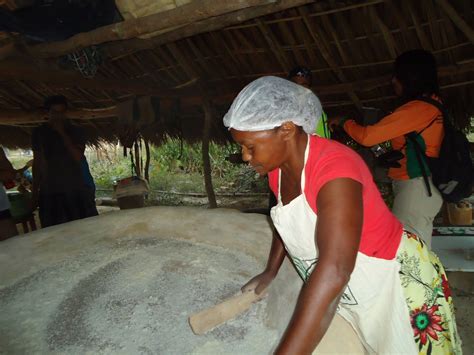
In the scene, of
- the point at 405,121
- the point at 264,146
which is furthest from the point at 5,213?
the point at 405,121

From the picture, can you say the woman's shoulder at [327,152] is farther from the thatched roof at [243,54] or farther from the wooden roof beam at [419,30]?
the wooden roof beam at [419,30]

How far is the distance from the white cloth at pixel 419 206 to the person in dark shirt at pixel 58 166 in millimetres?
2698

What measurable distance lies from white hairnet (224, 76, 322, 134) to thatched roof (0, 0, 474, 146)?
3.33 ft

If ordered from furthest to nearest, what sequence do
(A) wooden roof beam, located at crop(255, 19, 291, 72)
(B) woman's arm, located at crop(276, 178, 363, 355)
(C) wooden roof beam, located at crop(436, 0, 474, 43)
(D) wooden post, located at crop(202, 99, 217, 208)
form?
(D) wooden post, located at crop(202, 99, 217, 208), (A) wooden roof beam, located at crop(255, 19, 291, 72), (C) wooden roof beam, located at crop(436, 0, 474, 43), (B) woman's arm, located at crop(276, 178, 363, 355)

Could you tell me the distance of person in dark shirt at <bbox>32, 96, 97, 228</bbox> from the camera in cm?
309

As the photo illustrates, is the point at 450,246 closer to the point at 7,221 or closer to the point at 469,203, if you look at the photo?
the point at 469,203

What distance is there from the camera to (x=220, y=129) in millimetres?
4523

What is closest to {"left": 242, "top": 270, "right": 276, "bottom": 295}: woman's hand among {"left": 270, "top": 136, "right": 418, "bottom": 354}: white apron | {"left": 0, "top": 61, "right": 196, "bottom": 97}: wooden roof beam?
{"left": 270, "top": 136, "right": 418, "bottom": 354}: white apron

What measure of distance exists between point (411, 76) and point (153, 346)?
1773 mm

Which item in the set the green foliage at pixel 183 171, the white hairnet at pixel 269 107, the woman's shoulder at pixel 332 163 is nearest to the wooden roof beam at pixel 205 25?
the white hairnet at pixel 269 107

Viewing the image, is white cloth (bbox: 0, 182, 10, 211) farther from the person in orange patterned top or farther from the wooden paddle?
the person in orange patterned top

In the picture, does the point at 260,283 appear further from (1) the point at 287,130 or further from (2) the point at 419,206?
(2) the point at 419,206

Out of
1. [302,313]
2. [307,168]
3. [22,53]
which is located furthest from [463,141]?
[22,53]

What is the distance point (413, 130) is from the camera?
1825 millimetres
